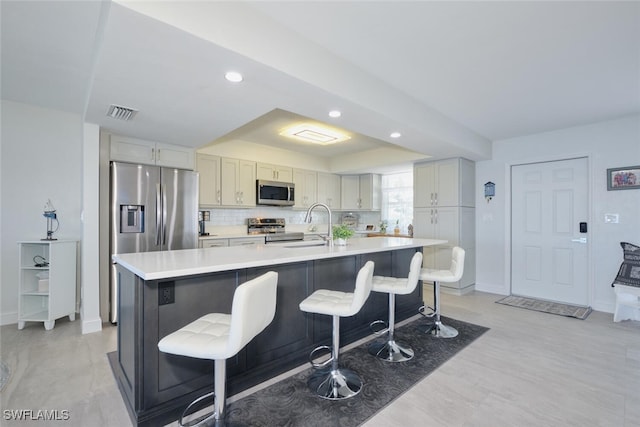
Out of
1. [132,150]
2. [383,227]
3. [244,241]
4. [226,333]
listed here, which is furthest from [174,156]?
[383,227]

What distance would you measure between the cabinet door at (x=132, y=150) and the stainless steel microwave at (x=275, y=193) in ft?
5.81

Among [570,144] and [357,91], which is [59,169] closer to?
[357,91]

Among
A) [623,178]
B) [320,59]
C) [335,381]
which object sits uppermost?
[320,59]

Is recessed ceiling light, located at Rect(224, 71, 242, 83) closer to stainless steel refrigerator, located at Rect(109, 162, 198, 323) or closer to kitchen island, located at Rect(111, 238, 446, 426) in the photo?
kitchen island, located at Rect(111, 238, 446, 426)

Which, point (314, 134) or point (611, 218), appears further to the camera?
point (314, 134)

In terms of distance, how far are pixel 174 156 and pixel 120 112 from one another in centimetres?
115

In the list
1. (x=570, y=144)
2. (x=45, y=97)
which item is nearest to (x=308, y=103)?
(x=45, y=97)

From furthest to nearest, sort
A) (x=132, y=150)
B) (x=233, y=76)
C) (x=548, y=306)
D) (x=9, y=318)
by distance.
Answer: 1. (x=548, y=306)
2. (x=132, y=150)
3. (x=9, y=318)
4. (x=233, y=76)

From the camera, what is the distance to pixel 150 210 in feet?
11.7

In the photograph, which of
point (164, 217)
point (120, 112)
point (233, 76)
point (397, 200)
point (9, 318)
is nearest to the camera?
point (233, 76)

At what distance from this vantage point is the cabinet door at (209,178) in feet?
14.8

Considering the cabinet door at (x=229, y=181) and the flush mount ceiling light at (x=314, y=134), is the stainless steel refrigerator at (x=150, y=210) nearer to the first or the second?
the cabinet door at (x=229, y=181)

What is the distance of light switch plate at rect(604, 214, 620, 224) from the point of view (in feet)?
12.2

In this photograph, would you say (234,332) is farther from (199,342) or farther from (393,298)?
(393,298)
